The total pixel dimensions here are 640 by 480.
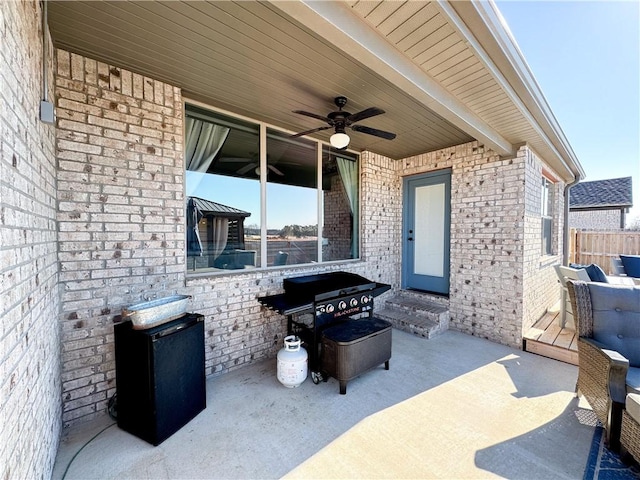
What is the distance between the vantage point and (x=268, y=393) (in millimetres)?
2604

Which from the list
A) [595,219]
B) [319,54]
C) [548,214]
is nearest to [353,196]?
Result: [319,54]

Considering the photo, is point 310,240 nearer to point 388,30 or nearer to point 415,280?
point 415,280

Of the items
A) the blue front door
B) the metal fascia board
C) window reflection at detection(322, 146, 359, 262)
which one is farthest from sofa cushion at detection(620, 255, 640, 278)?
window reflection at detection(322, 146, 359, 262)

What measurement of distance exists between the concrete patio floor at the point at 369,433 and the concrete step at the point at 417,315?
1.08m

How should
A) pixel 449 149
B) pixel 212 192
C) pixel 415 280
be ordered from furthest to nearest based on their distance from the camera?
pixel 415 280, pixel 449 149, pixel 212 192

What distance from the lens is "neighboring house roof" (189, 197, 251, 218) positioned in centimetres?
296

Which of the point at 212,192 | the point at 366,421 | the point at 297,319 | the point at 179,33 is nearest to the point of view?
the point at 179,33

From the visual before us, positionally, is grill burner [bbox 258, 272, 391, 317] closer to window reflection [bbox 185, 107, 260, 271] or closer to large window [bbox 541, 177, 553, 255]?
window reflection [bbox 185, 107, 260, 271]

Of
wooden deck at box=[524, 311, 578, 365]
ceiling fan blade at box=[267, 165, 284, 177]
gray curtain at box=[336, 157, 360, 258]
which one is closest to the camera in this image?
wooden deck at box=[524, 311, 578, 365]

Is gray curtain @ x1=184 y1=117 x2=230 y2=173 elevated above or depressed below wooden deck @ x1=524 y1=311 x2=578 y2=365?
above

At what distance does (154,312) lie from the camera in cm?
202

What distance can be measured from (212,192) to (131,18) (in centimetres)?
158

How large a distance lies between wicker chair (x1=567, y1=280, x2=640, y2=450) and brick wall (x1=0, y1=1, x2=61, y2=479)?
3.28 m

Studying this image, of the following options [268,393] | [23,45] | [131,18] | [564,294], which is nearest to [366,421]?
[268,393]
